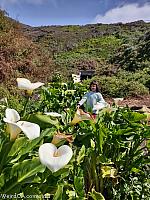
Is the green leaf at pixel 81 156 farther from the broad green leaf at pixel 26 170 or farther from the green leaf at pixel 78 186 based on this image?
the broad green leaf at pixel 26 170

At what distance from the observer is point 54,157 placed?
170 centimetres

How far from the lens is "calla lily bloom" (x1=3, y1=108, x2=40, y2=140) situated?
1.83 m

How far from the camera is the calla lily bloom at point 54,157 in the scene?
1.66m

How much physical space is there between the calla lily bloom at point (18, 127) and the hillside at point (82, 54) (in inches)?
338

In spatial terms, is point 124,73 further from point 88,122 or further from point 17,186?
point 17,186

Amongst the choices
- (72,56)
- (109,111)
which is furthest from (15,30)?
(72,56)

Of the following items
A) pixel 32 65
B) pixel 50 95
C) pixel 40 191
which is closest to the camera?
pixel 40 191

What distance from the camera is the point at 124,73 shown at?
19.2 metres

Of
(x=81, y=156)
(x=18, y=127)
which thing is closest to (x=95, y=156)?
(x=81, y=156)

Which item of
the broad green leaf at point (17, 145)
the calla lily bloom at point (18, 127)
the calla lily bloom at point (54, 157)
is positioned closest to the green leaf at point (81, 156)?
the broad green leaf at point (17, 145)

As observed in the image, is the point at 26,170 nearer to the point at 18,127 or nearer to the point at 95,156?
the point at 18,127

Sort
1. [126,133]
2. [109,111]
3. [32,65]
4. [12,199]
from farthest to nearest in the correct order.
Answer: [32,65], [109,111], [126,133], [12,199]

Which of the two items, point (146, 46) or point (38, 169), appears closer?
point (38, 169)

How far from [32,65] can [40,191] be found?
9.97 meters
